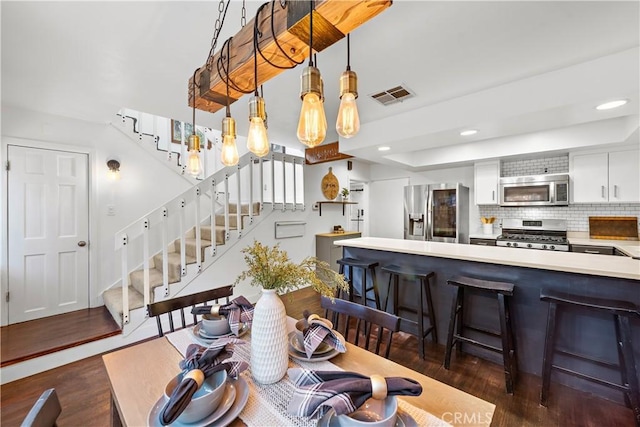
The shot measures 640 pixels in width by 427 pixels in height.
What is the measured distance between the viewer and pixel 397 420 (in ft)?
2.62

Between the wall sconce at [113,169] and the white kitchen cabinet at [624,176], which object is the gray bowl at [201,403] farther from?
the white kitchen cabinet at [624,176]

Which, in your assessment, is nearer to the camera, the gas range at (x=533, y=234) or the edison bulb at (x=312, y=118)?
the edison bulb at (x=312, y=118)

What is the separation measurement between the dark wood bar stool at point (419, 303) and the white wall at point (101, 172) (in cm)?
336

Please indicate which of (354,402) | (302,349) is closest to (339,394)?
(354,402)

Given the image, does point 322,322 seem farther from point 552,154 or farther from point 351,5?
point 552,154

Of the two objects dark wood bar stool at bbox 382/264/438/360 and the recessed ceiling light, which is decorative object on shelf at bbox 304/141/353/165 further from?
the recessed ceiling light

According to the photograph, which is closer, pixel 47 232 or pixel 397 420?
pixel 397 420

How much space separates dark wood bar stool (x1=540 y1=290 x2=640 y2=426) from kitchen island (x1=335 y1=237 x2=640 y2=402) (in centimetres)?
13

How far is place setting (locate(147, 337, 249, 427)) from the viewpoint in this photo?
77cm

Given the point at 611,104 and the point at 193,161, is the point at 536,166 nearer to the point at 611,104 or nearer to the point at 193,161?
the point at 611,104

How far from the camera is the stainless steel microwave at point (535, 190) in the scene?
3.69 m

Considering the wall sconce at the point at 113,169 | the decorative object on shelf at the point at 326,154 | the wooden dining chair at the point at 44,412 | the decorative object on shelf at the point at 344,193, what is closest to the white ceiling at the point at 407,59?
the wall sconce at the point at 113,169

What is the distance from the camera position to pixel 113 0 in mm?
1399

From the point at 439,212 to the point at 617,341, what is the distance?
3.04m
